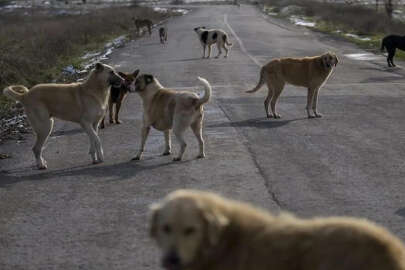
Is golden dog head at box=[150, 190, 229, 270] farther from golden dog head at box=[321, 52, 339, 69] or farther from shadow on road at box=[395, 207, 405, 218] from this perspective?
golden dog head at box=[321, 52, 339, 69]

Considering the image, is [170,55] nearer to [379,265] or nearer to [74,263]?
[74,263]

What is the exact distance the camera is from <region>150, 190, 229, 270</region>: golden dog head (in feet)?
13.7

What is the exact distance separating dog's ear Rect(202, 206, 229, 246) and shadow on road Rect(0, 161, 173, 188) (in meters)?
5.85

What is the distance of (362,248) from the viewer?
3932 millimetres

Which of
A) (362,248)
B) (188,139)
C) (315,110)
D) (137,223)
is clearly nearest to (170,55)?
(315,110)

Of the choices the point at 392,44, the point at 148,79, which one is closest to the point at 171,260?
the point at 148,79

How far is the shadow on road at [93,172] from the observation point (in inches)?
400

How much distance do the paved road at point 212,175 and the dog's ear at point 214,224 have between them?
7.71 ft

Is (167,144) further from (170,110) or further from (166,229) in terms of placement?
(166,229)

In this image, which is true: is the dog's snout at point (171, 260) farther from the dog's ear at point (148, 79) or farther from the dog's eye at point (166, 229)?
the dog's ear at point (148, 79)

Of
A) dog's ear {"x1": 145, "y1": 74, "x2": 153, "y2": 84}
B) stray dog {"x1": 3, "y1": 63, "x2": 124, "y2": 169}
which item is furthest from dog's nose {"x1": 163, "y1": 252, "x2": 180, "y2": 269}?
dog's ear {"x1": 145, "y1": 74, "x2": 153, "y2": 84}

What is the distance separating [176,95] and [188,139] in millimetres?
1495

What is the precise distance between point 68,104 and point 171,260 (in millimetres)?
7508

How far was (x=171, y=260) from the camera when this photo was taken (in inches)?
163
